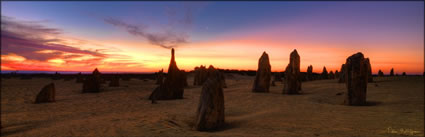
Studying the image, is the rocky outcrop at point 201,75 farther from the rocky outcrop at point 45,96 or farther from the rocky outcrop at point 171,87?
the rocky outcrop at point 45,96

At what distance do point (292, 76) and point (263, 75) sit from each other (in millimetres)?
2724

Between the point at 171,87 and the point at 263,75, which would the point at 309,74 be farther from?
the point at 171,87

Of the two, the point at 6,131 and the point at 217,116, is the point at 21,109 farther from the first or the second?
the point at 217,116

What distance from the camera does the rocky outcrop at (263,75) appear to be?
21.8 meters

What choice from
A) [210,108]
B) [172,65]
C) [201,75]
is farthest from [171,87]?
[201,75]

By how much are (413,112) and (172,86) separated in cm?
1532

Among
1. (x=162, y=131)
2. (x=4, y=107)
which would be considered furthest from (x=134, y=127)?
(x=4, y=107)

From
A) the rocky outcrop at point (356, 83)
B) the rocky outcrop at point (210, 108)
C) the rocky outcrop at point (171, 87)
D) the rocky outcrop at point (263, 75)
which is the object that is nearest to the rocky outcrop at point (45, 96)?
the rocky outcrop at point (171, 87)

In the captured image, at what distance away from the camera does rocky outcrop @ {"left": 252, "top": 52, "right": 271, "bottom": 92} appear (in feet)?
71.6

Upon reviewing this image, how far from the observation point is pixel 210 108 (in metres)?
9.28

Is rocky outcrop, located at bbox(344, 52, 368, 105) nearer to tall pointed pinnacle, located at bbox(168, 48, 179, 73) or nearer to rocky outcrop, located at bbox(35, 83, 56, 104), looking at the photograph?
tall pointed pinnacle, located at bbox(168, 48, 179, 73)

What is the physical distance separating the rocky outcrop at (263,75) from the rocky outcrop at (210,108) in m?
12.8

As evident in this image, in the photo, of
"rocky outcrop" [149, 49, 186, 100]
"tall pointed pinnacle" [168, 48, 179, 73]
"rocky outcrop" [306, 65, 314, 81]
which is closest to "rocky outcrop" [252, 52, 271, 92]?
"rocky outcrop" [149, 49, 186, 100]

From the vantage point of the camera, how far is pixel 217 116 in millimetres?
9492
